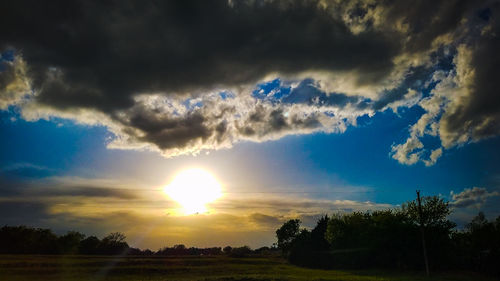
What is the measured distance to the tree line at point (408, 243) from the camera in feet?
209

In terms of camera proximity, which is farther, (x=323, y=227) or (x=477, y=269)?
(x=323, y=227)

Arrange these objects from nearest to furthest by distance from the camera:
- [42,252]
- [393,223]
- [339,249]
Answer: [393,223]
[339,249]
[42,252]

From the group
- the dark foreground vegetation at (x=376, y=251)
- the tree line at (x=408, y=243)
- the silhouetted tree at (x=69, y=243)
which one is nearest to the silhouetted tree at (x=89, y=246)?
the silhouetted tree at (x=69, y=243)

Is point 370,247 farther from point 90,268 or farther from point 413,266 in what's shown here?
point 90,268

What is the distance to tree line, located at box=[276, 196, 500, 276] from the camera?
63.6m

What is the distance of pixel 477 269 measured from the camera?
61.3 m

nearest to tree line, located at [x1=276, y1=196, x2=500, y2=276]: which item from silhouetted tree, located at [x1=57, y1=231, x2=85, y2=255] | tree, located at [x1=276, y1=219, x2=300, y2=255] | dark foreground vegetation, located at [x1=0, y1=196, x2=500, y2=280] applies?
dark foreground vegetation, located at [x1=0, y1=196, x2=500, y2=280]

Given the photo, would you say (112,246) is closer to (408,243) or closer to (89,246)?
(89,246)

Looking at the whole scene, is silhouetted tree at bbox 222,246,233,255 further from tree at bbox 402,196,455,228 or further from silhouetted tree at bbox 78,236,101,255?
tree at bbox 402,196,455,228

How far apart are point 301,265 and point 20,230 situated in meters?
97.8

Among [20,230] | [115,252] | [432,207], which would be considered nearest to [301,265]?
[432,207]

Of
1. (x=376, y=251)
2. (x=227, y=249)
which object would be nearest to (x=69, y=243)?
(x=227, y=249)

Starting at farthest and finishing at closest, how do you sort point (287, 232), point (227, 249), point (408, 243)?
1. point (227, 249)
2. point (287, 232)
3. point (408, 243)

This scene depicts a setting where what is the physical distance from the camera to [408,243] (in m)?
67.0
